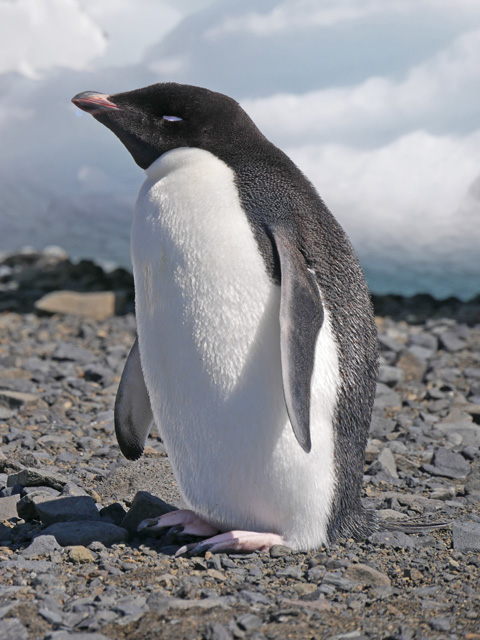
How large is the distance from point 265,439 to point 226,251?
705 millimetres

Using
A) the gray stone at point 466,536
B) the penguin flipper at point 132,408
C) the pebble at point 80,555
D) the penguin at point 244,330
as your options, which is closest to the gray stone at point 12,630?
the pebble at point 80,555

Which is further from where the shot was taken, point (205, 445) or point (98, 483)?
point (98, 483)

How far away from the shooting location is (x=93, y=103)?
11.0 feet

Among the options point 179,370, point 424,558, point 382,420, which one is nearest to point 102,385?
point 382,420

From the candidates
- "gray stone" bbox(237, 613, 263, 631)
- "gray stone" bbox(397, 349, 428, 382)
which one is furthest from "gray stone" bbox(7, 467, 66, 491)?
"gray stone" bbox(397, 349, 428, 382)

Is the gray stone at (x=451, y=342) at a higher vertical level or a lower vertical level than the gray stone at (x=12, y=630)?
higher

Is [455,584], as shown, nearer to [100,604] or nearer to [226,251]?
[100,604]

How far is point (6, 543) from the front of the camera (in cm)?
312

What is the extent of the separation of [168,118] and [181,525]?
1.62 metres

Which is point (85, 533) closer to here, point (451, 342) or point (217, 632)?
point (217, 632)

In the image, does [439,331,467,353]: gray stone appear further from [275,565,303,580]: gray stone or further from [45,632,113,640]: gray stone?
[45,632,113,640]: gray stone

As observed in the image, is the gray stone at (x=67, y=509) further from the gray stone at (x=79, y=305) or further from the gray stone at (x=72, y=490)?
the gray stone at (x=79, y=305)

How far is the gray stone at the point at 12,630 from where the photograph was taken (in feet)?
7.48

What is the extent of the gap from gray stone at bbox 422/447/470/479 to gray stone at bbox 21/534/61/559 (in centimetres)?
224
